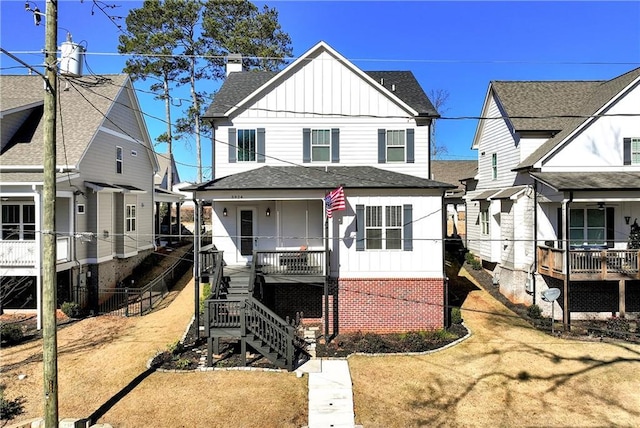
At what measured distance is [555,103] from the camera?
1930cm

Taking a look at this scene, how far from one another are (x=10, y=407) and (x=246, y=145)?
37.0 feet

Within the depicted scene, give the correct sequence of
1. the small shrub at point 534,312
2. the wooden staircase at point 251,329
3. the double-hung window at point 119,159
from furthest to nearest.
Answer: the double-hung window at point 119,159 < the small shrub at point 534,312 < the wooden staircase at point 251,329

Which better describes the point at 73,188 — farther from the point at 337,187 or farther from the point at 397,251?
the point at 397,251

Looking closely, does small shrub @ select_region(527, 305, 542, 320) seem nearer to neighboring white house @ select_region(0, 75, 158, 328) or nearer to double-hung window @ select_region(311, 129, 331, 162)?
double-hung window @ select_region(311, 129, 331, 162)

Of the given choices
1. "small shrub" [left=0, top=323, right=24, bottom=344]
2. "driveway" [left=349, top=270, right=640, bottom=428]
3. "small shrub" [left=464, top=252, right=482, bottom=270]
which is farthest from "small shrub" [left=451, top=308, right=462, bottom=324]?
Result: "small shrub" [left=0, top=323, right=24, bottom=344]

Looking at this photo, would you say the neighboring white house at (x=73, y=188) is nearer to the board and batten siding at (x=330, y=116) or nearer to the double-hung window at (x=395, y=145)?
the board and batten siding at (x=330, y=116)

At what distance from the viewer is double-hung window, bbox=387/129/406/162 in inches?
643

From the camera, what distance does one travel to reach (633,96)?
16391 mm

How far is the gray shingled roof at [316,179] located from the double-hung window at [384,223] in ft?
3.05

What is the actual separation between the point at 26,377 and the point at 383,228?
12044 mm

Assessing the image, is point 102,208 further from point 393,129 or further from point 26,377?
point 393,129

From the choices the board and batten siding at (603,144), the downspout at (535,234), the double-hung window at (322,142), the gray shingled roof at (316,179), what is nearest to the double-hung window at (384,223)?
the gray shingled roof at (316,179)

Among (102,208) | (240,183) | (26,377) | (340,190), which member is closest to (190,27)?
(102,208)

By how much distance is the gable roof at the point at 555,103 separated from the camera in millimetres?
16516
